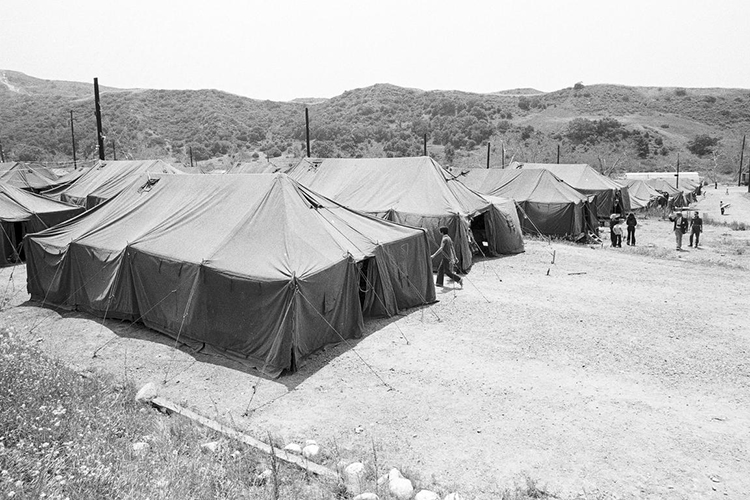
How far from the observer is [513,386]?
7.71m

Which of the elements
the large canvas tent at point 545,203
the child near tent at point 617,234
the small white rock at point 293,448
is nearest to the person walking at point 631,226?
the child near tent at point 617,234

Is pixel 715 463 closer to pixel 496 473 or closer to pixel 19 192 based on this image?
pixel 496 473

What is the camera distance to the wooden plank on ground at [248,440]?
5449 millimetres

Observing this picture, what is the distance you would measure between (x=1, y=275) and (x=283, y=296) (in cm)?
1176

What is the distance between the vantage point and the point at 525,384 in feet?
25.5

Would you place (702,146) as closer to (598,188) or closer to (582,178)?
(582,178)

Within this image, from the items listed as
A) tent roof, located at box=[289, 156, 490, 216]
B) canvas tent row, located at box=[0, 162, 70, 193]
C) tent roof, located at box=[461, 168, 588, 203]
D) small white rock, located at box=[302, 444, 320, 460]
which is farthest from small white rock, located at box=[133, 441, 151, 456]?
canvas tent row, located at box=[0, 162, 70, 193]

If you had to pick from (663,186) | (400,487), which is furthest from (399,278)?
(663,186)

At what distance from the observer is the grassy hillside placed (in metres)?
60.0

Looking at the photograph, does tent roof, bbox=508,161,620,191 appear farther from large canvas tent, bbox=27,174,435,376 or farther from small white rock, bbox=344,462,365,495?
small white rock, bbox=344,462,365,495

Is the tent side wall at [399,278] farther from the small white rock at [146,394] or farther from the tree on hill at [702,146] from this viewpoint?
the tree on hill at [702,146]

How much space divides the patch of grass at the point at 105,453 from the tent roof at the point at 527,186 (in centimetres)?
1780

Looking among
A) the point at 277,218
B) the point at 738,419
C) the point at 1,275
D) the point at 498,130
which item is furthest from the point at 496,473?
the point at 498,130

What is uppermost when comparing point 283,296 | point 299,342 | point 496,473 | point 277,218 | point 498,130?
point 498,130
